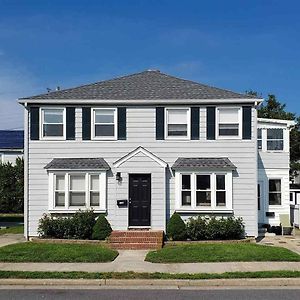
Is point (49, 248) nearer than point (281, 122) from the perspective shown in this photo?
Yes

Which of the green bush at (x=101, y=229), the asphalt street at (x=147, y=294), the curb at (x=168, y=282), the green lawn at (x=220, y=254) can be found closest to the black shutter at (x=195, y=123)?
the green bush at (x=101, y=229)

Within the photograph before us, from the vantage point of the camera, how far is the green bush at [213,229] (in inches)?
763

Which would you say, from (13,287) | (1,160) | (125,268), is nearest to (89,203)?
(125,268)

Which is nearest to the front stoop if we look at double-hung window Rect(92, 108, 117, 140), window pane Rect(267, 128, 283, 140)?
double-hung window Rect(92, 108, 117, 140)

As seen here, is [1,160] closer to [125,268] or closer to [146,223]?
[146,223]

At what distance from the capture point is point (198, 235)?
63.6 ft

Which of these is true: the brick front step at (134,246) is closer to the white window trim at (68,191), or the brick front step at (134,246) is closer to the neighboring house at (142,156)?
the neighboring house at (142,156)

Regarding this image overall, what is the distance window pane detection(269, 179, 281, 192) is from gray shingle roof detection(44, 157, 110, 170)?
8757 millimetres

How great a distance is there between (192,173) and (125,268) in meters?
7.34

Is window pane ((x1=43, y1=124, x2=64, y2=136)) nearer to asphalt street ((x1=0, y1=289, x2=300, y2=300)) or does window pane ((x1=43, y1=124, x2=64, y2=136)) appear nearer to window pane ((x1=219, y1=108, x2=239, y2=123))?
window pane ((x1=219, y1=108, x2=239, y2=123))

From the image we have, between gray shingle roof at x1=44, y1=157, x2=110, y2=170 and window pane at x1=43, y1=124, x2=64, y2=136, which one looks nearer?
gray shingle roof at x1=44, y1=157, x2=110, y2=170

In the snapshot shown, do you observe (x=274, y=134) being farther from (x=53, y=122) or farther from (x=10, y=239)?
(x=10, y=239)

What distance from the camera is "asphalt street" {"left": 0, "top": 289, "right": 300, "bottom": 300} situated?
10.6 m

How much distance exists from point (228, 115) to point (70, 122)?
22.2 feet
